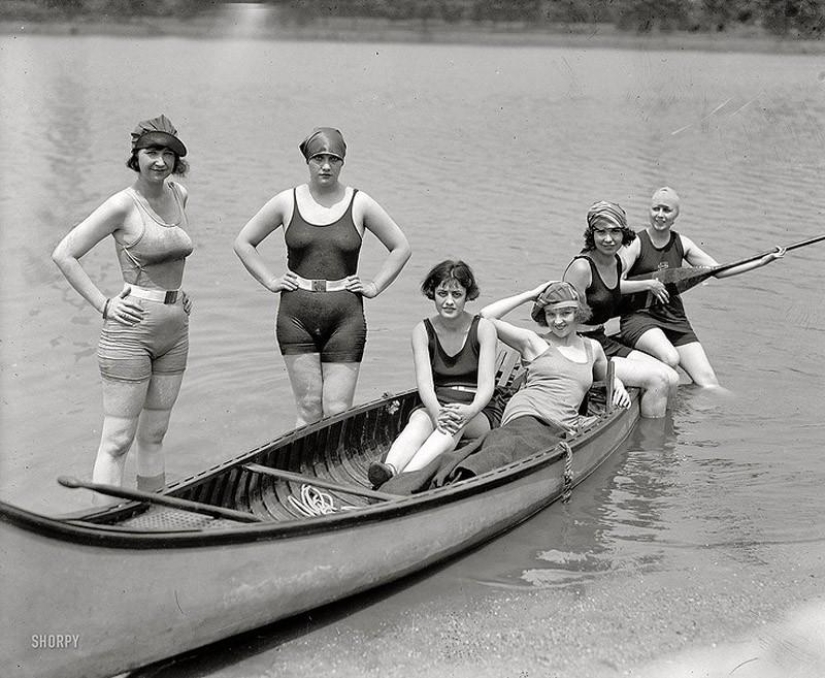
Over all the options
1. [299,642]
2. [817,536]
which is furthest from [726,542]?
[299,642]

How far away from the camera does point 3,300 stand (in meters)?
10.1

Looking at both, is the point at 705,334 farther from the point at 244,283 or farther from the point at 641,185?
the point at 641,185

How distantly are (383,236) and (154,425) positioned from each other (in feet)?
5.78

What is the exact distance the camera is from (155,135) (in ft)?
16.1

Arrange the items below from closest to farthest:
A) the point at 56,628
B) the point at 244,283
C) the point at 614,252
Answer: the point at 56,628, the point at 614,252, the point at 244,283

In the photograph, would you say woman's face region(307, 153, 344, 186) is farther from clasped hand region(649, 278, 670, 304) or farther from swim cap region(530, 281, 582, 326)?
clasped hand region(649, 278, 670, 304)

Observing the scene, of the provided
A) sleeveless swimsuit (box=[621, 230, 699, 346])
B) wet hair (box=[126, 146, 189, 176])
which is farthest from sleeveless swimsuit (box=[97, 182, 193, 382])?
sleeveless swimsuit (box=[621, 230, 699, 346])

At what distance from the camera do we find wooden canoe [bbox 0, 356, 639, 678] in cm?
375

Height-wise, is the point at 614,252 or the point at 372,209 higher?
the point at 372,209

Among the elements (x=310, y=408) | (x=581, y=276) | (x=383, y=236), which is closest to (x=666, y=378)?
(x=581, y=276)

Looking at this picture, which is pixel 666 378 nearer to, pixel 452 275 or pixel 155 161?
pixel 452 275

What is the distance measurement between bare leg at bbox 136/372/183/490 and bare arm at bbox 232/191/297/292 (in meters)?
0.91

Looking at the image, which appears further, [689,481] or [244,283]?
[244,283]

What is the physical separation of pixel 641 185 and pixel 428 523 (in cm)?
1298
